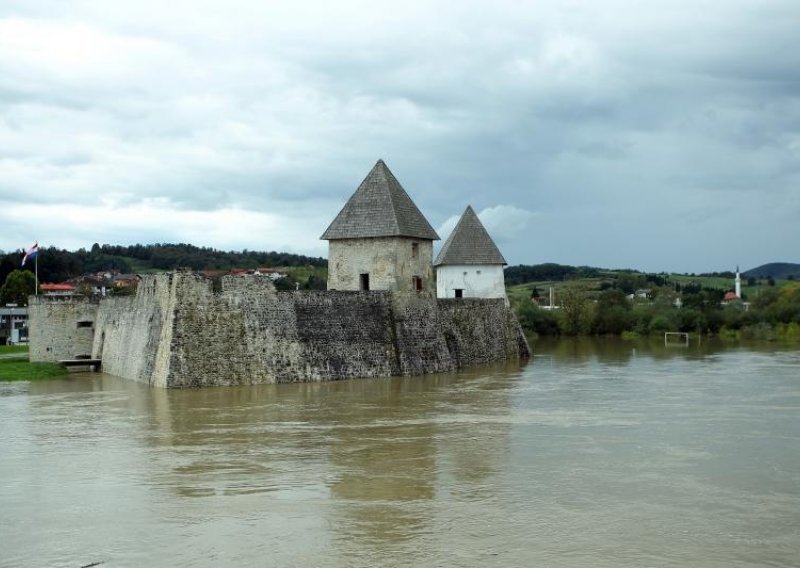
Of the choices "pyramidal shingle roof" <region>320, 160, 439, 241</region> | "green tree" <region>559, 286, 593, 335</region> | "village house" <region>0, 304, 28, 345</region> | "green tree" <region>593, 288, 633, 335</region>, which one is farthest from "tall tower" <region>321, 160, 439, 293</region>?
"green tree" <region>593, 288, 633, 335</region>

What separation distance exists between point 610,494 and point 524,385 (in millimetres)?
11139

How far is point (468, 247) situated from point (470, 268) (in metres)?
0.73

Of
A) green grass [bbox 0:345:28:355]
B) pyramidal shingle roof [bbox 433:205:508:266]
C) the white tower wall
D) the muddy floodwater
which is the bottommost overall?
the muddy floodwater

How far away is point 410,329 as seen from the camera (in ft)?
77.8

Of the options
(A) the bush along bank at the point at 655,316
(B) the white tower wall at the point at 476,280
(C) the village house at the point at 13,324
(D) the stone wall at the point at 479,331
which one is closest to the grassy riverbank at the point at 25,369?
(D) the stone wall at the point at 479,331

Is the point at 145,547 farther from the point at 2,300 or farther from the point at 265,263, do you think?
the point at 265,263

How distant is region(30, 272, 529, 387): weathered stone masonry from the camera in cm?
Result: 2016

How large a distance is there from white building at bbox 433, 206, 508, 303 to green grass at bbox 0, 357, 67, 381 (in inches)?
492

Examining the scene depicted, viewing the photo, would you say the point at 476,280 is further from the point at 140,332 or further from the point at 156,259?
the point at 156,259

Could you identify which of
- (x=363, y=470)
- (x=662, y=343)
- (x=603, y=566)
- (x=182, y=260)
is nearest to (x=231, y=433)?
(x=363, y=470)

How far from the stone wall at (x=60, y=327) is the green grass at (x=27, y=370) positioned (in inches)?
29.0

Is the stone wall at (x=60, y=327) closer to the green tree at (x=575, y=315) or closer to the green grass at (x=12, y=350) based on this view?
the green grass at (x=12, y=350)

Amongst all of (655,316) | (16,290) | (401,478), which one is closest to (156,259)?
(16,290)

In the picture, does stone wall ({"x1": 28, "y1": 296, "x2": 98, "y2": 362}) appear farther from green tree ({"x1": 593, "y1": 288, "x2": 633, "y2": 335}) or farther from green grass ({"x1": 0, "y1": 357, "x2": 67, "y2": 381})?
green tree ({"x1": 593, "y1": 288, "x2": 633, "y2": 335})
